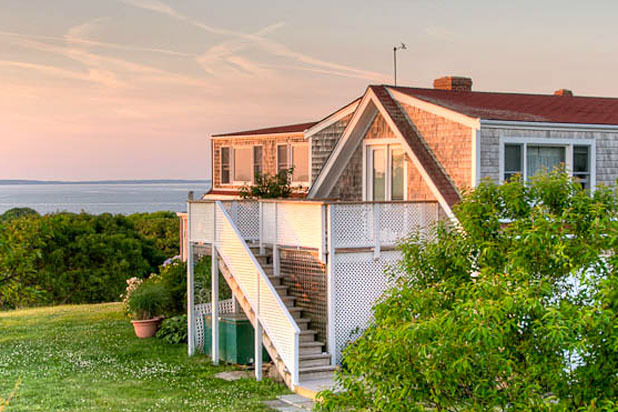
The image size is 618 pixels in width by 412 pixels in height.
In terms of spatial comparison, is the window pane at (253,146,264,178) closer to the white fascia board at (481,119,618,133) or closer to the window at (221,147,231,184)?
the window at (221,147,231,184)

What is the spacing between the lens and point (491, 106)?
65.8 ft

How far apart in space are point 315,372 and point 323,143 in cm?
728

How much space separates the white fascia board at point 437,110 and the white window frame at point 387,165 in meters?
1.14

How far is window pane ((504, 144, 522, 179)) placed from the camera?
17750mm

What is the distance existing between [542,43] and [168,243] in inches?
1348

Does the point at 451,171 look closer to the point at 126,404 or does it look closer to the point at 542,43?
the point at 126,404

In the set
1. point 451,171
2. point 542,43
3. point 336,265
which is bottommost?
point 336,265

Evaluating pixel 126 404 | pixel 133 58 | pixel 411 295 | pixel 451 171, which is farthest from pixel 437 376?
pixel 133 58

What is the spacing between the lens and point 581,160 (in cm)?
1853

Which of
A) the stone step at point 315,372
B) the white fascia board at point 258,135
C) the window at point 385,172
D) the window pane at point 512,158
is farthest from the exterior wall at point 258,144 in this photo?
the stone step at point 315,372

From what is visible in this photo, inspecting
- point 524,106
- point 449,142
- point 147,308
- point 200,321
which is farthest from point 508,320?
point 147,308

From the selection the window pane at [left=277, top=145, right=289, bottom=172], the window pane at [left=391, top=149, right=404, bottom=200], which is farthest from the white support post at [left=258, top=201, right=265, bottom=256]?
the window pane at [left=277, top=145, right=289, bottom=172]

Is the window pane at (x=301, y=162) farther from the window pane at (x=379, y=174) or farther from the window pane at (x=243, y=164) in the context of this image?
the window pane at (x=379, y=174)

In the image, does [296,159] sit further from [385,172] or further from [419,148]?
[419,148]
